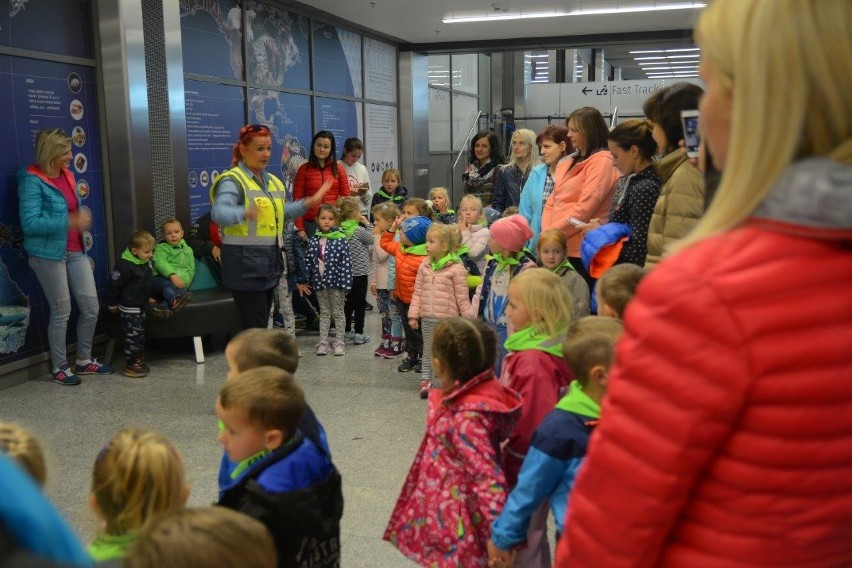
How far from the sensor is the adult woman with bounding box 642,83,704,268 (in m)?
3.08

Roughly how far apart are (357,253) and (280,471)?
16.1 ft

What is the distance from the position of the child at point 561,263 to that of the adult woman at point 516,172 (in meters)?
2.68

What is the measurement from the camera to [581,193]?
4.62m

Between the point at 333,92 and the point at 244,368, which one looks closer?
Result: the point at 244,368

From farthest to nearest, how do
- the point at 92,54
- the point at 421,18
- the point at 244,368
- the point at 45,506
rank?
the point at 421,18 → the point at 92,54 → the point at 244,368 → the point at 45,506

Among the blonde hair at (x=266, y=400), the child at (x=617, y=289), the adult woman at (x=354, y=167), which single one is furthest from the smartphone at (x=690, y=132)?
the adult woman at (x=354, y=167)

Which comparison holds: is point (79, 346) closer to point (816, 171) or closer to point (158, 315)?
point (158, 315)

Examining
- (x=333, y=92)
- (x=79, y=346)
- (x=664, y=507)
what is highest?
(x=333, y=92)

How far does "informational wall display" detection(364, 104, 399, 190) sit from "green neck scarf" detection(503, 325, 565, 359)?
8.61m

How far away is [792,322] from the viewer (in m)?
0.91

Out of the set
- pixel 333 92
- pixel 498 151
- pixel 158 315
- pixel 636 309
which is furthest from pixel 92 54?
pixel 636 309

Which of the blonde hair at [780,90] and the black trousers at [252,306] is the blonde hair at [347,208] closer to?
the black trousers at [252,306]

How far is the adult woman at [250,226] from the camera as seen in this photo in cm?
496

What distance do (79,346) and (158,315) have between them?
0.57m
